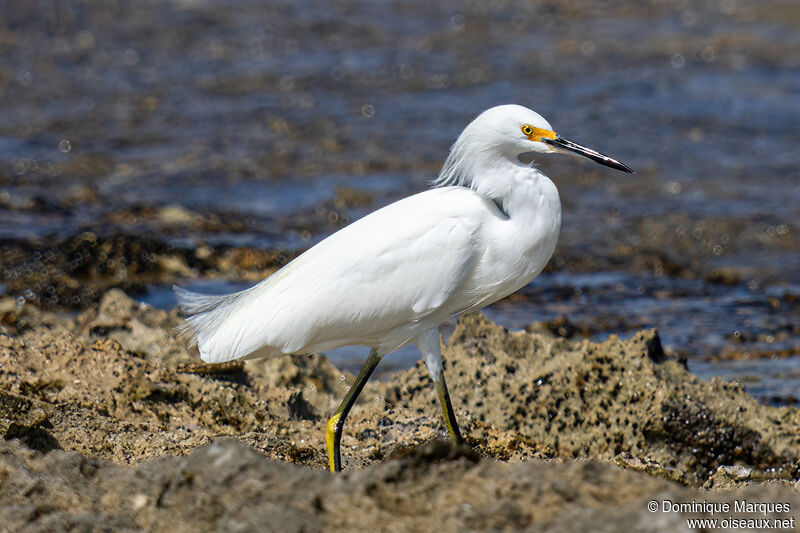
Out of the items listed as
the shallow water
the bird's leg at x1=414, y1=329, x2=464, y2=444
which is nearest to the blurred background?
the shallow water

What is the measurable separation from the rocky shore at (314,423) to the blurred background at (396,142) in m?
1.37

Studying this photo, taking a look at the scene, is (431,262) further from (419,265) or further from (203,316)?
(203,316)

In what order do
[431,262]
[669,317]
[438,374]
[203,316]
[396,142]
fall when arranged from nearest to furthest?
[431,262] → [438,374] → [203,316] → [669,317] → [396,142]

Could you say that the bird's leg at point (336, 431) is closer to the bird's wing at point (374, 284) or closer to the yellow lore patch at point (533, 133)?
the bird's wing at point (374, 284)

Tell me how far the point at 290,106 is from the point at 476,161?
31.9 ft

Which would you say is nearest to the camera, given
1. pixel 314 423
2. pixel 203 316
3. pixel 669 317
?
pixel 203 316

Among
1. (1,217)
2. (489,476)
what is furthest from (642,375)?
(1,217)

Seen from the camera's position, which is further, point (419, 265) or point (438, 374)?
point (438, 374)

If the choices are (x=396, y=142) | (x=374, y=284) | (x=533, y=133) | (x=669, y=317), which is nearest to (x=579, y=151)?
(x=533, y=133)

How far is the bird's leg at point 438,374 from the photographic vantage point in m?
4.57

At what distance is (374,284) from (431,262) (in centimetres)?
28

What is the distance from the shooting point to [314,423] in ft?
17.1

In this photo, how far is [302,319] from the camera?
15.2ft

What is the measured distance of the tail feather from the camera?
15.8ft
